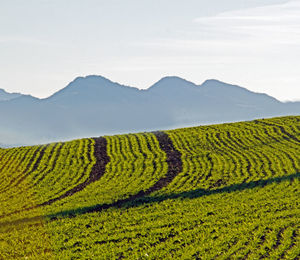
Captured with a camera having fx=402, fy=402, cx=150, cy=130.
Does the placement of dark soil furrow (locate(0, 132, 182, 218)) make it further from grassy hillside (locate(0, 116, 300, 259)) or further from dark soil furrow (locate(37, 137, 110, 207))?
grassy hillside (locate(0, 116, 300, 259))

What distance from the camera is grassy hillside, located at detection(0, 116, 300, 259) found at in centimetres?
2519

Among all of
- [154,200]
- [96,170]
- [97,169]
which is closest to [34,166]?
[97,169]

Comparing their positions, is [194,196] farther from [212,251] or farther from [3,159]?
[3,159]

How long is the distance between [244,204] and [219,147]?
34431 millimetres

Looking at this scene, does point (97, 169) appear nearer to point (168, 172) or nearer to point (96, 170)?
point (96, 170)

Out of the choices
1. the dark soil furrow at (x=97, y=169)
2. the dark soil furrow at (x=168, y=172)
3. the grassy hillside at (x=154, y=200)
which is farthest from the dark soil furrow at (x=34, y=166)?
the dark soil furrow at (x=168, y=172)

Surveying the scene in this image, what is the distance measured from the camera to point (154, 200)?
37625 mm

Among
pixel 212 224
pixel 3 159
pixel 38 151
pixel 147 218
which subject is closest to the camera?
pixel 212 224

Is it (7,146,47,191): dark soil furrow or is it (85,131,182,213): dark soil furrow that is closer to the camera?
(85,131,182,213): dark soil furrow

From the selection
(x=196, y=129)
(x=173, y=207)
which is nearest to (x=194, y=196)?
(x=173, y=207)

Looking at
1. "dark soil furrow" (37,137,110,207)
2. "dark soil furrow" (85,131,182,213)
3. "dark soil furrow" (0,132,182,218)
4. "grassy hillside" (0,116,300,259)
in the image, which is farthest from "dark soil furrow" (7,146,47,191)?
"dark soil furrow" (85,131,182,213)

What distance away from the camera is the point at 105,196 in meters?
40.0

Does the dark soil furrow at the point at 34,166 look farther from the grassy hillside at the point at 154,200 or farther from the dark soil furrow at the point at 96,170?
the dark soil furrow at the point at 96,170

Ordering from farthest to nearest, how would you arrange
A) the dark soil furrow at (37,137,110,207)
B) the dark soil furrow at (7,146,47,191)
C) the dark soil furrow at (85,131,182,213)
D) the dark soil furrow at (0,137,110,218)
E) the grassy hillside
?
the dark soil furrow at (7,146,47,191) < the dark soil furrow at (37,137,110,207) < the dark soil furrow at (0,137,110,218) < the dark soil furrow at (85,131,182,213) < the grassy hillside
